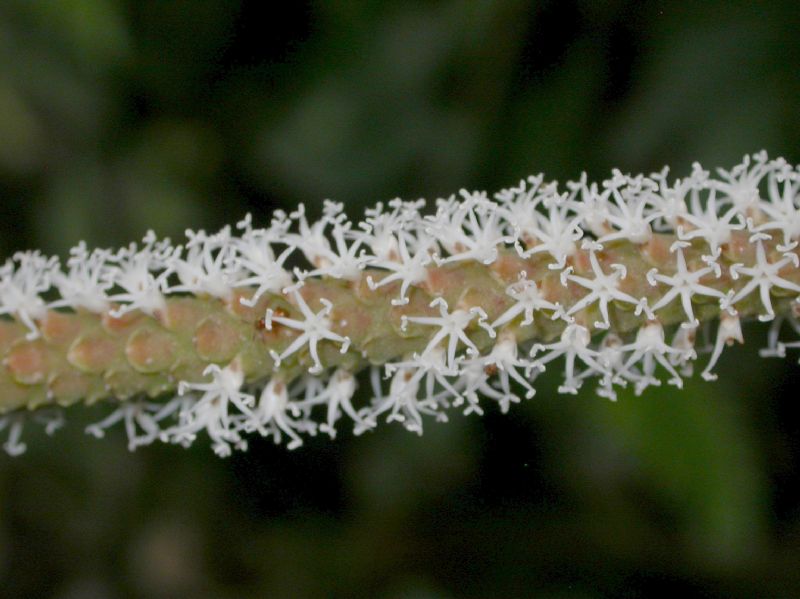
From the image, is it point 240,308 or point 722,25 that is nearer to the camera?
point 240,308

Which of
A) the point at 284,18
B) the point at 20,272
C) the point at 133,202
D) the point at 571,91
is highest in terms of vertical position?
the point at 284,18

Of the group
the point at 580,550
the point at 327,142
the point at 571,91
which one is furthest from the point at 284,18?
the point at 580,550

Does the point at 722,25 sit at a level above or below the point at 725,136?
above

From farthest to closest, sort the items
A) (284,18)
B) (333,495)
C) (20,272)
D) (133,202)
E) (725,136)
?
(333,495) → (133,202) → (284,18) → (725,136) → (20,272)

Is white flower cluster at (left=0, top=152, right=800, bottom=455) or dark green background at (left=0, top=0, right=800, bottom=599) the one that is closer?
white flower cluster at (left=0, top=152, right=800, bottom=455)

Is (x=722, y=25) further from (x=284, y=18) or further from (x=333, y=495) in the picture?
(x=333, y=495)

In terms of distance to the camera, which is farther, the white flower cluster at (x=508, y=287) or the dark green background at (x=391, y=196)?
the dark green background at (x=391, y=196)

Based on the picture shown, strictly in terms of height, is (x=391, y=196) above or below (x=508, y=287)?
above

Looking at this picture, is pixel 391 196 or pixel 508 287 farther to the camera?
pixel 391 196
